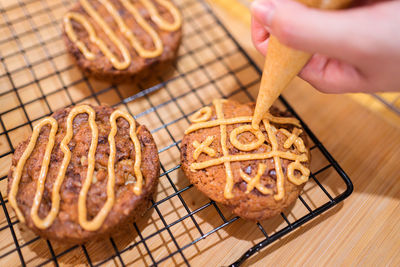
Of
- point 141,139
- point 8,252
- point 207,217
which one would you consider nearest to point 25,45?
point 141,139

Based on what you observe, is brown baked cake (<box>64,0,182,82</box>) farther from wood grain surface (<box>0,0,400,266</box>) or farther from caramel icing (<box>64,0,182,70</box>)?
wood grain surface (<box>0,0,400,266</box>)

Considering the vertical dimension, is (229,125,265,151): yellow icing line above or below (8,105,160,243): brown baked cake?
above

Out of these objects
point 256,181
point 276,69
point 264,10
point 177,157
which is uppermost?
point 264,10

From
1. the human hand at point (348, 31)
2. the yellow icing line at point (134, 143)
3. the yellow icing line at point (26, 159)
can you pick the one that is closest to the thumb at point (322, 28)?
the human hand at point (348, 31)

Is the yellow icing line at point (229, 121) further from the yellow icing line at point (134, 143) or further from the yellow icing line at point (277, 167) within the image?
the yellow icing line at point (134, 143)

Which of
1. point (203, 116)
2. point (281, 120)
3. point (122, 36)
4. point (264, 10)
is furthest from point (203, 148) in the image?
point (122, 36)

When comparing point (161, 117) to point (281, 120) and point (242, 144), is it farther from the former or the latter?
point (281, 120)

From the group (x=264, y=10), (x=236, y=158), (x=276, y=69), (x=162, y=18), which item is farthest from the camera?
(x=162, y=18)

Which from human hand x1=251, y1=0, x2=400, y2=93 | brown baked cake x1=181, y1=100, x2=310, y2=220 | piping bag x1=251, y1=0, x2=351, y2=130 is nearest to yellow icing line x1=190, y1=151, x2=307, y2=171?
brown baked cake x1=181, y1=100, x2=310, y2=220
